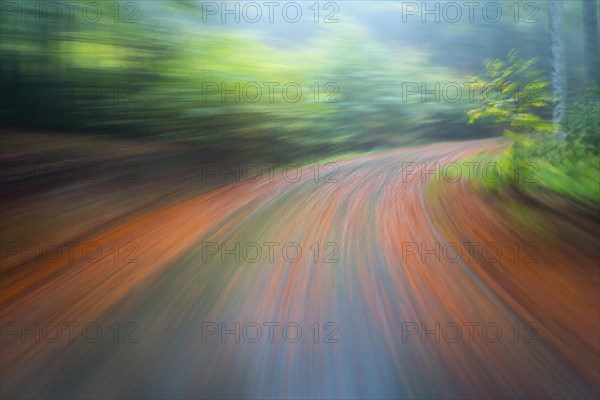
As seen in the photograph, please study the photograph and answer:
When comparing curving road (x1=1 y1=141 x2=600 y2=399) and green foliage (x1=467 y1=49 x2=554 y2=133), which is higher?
green foliage (x1=467 y1=49 x2=554 y2=133)

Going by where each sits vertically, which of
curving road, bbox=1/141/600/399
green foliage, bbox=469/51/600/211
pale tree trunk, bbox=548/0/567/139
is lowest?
curving road, bbox=1/141/600/399

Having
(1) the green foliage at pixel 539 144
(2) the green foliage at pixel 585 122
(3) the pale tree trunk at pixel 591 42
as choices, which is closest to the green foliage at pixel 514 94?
(1) the green foliage at pixel 539 144

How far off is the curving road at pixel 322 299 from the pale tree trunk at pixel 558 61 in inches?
16.3

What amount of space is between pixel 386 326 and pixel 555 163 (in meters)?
1.22

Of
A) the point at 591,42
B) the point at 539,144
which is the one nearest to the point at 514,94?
the point at 539,144

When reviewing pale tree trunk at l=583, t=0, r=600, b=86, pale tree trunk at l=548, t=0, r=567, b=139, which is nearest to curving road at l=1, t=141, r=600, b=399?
pale tree trunk at l=548, t=0, r=567, b=139

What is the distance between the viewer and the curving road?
137cm

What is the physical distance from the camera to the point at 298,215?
6.48ft

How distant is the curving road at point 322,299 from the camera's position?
1.37 metres

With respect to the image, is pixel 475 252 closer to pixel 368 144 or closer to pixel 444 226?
pixel 444 226

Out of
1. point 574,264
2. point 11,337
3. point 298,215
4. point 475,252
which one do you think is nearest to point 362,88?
point 298,215

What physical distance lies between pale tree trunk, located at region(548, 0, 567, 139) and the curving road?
1.36ft

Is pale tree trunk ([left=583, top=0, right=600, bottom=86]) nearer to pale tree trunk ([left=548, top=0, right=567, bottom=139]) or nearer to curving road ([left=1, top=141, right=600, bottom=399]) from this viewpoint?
pale tree trunk ([left=548, top=0, right=567, bottom=139])

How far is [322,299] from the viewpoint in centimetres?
166
